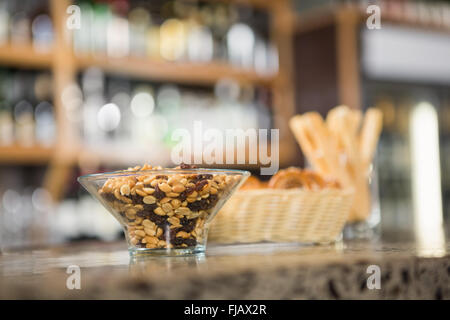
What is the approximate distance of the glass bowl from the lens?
0.72 metres

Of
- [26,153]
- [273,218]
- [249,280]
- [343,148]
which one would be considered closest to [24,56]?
[26,153]

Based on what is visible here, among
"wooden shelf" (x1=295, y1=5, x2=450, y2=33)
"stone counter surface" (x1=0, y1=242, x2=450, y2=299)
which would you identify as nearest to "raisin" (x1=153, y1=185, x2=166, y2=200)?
"stone counter surface" (x1=0, y1=242, x2=450, y2=299)

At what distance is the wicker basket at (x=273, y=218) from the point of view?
3.00 feet

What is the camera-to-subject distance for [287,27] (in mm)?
3219

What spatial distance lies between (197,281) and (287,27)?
2893 millimetres

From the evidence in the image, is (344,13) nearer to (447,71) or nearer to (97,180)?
(447,71)

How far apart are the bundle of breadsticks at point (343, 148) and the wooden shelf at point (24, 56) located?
1561mm

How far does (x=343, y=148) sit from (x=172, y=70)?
1.71 m

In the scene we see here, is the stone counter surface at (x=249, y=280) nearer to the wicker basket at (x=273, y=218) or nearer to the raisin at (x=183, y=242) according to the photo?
the raisin at (x=183, y=242)

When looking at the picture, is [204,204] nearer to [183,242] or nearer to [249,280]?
[183,242]

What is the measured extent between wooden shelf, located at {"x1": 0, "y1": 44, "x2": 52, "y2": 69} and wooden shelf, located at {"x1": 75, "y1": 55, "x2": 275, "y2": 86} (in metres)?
0.12

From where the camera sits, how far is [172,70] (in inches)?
110
